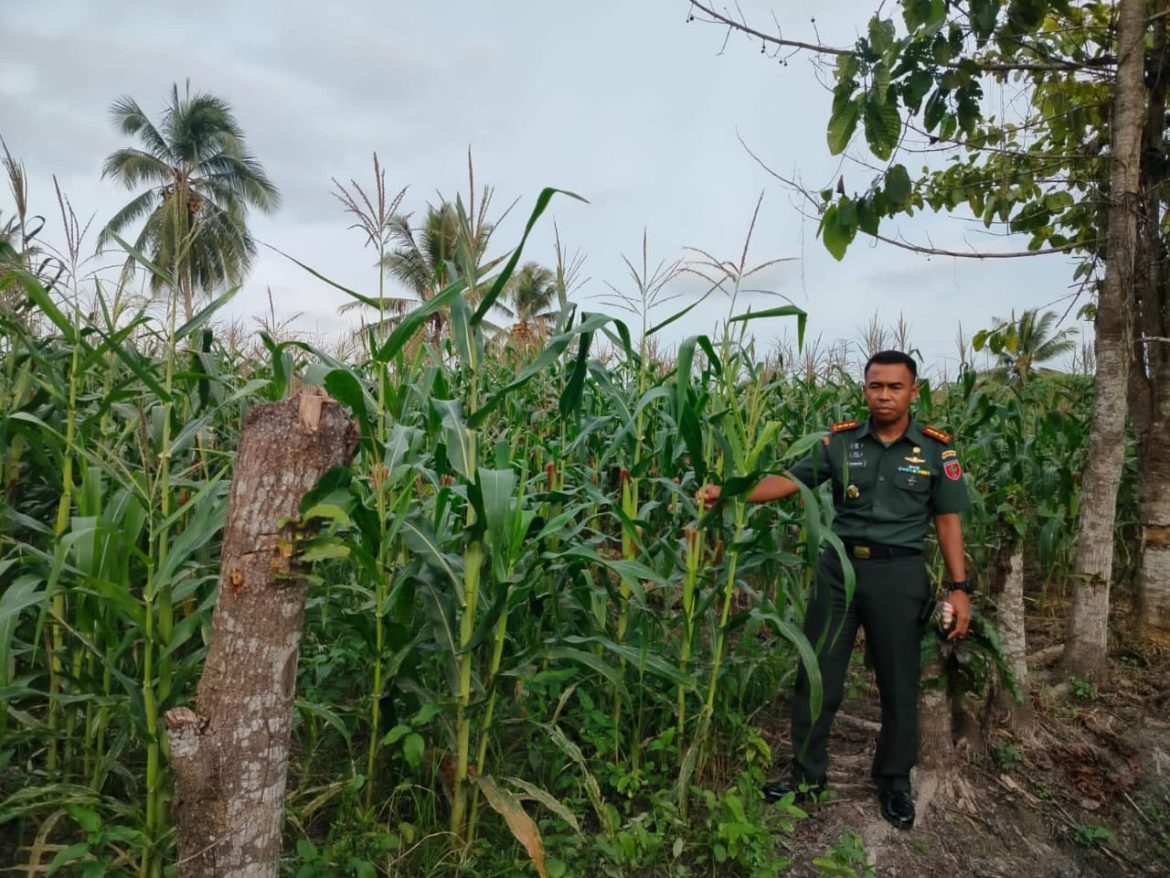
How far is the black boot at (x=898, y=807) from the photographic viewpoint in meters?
2.92

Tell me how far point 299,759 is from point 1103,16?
6204mm

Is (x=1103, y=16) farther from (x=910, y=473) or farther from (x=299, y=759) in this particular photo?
(x=299, y=759)

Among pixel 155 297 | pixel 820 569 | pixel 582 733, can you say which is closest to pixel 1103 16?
pixel 820 569

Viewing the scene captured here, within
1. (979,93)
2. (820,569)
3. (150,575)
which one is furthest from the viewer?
(979,93)

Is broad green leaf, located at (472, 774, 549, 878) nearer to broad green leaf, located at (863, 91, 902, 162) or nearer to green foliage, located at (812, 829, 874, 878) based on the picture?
green foliage, located at (812, 829, 874, 878)

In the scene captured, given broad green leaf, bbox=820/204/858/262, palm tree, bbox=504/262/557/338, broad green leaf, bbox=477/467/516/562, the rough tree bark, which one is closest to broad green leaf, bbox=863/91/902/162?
broad green leaf, bbox=820/204/858/262

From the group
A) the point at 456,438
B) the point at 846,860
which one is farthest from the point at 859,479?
the point at 456,438

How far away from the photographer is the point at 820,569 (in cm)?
322

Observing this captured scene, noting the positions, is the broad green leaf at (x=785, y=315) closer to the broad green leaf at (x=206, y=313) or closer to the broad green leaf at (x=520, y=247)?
the broad green leaf at (x=520, y=247)

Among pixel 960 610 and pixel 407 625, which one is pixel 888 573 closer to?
pixel 960 610

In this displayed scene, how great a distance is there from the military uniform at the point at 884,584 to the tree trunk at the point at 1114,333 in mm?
1375

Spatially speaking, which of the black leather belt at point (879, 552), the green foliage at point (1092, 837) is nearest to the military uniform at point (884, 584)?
the black leather belt at point (879, 552)

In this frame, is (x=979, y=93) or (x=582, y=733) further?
(x=979, y=93)

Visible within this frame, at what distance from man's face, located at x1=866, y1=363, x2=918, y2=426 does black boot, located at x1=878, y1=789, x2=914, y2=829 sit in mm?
1493
